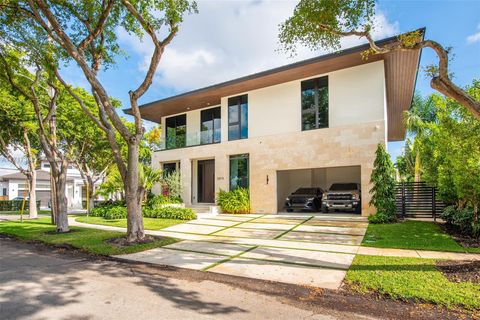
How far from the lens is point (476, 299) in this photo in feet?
12.9

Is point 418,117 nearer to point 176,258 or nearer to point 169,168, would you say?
point 169,168

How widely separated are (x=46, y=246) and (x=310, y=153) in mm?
11532

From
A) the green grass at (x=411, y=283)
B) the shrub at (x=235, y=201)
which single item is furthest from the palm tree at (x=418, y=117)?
the green grass at (x=411, y=283)

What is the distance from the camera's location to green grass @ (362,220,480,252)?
7.17 m

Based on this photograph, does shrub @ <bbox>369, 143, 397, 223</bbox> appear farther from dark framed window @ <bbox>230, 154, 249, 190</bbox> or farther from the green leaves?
dark framed window @ <bbox>230, 154, 249, 190</bbox>

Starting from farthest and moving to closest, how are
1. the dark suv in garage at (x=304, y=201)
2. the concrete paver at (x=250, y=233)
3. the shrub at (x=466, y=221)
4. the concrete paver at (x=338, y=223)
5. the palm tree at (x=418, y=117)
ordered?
the palm tree at (x=418, y=117), the dark suv in garage at (x=304, y=201), the concrete paver at (x=338, y=223), the concrete paver at (x=250, y=233), the shrub at (x=466, y=221)

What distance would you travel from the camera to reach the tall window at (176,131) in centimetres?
2004

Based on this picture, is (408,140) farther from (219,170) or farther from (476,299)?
(476,299)

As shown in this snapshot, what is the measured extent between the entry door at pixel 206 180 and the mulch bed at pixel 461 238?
13.2 meters

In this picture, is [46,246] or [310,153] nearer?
[46,246]

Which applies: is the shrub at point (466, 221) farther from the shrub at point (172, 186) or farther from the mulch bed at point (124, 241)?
the shrub at point (172, 186)

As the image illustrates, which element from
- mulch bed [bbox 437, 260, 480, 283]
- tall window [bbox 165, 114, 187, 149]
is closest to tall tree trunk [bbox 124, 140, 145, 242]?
mulch bed [bbox 437, 260, 480, 283]

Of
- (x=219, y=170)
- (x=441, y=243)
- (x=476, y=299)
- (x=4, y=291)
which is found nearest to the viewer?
(x=476, y=299)

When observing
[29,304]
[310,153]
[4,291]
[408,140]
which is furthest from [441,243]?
[408,140]
